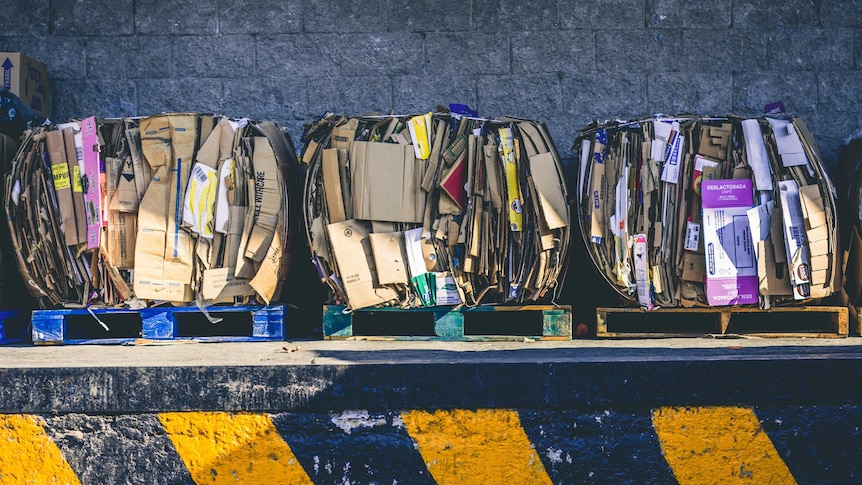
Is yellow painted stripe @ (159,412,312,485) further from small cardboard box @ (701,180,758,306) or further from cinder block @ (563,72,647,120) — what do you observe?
cinder block @ (563,72,647,120)

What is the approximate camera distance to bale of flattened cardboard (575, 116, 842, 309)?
4.05m

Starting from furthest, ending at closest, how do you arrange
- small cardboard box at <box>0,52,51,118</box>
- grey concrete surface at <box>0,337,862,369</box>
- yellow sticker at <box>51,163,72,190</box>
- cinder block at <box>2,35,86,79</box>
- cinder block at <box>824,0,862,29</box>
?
cinder block at <box>2,35,86,79</box> < cinder block at <box>824,0,862,29</box> < small cardboard box at <box>0,52,51,118</box> < yellow sticker at <box>51,163,72,190</box> < grey concrete surface at <box>0,337,862,369</box>

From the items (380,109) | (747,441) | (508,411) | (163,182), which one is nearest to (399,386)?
(508,411)

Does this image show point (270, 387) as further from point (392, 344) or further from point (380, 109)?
point (380, 109)

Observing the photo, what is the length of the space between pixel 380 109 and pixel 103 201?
2.50 metres

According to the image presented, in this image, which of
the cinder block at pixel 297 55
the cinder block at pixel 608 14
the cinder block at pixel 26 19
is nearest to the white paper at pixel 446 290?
the cinder block at pixel 297 55

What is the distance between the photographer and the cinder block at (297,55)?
618 centimetres

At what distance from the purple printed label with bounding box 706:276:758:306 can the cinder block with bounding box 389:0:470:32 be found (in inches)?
117

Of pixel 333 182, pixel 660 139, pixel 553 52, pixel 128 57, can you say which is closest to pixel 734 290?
pixel 660 139

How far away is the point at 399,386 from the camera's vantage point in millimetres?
2568

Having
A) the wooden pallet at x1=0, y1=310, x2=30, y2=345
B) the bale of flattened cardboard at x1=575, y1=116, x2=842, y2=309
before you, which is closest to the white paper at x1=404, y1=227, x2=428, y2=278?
the bale of flattened cardboard at x1=575, y1=116, x2=842, y2=309

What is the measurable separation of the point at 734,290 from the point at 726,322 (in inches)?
6.9

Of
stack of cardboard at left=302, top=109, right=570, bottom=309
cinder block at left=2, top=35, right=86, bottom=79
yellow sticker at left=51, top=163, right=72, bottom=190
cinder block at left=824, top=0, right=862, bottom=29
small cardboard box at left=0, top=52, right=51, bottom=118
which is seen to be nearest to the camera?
stack of cardboard at left=302, top=109, right=570, bottom=309

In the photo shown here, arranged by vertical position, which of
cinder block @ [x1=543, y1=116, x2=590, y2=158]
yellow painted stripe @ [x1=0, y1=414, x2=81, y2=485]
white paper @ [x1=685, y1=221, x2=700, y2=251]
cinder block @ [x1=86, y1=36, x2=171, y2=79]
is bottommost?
yellow painted stripe @ [x1=0, y1=414, x2=81, y2=485]
